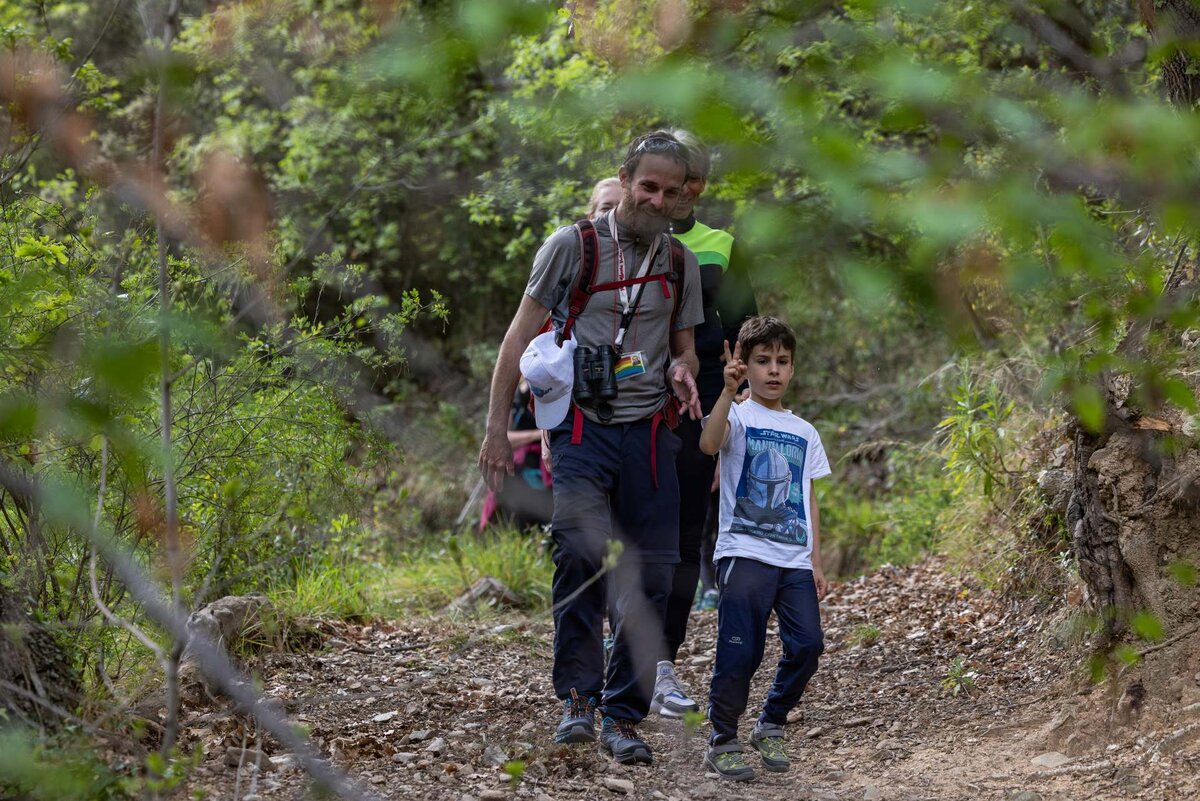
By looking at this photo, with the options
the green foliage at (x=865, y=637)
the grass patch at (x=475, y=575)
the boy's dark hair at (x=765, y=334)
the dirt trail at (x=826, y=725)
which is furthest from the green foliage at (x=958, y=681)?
the grass patch at (x=475, y=575)

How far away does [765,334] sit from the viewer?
14.1ft

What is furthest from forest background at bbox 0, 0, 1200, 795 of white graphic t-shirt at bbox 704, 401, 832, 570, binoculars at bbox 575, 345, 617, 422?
white graphic t-shirt at bbox 704, 401, 832, 570

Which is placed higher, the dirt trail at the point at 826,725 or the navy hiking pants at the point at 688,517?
the navy hiking pants at the point at 688,517

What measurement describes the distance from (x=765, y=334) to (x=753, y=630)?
39.8 inches

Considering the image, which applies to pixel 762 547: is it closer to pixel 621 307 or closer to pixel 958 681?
pixel 621 307

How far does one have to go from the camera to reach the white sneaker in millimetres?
4887

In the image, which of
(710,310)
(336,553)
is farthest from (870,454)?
(710,310)

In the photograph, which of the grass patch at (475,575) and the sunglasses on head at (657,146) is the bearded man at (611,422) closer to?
the sunglasses on head at (657,146)

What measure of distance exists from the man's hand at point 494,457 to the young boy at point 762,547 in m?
0.68

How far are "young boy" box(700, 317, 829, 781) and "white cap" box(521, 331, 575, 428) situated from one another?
491 mm

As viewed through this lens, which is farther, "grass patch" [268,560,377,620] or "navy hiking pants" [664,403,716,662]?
"grass patch" [268,560,377,620]

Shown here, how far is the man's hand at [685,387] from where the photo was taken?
4328 millimetres


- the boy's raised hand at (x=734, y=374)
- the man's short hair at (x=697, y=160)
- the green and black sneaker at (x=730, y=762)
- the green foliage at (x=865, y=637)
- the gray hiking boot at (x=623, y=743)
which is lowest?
the green foliage at (x=865, y=637)

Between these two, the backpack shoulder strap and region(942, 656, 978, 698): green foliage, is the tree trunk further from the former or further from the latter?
region(942, 656, 978, 698): green foliage
